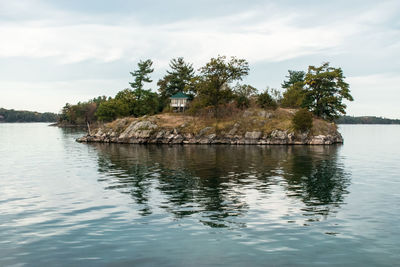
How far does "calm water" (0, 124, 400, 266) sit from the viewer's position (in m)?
14.6

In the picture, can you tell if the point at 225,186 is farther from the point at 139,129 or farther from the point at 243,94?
the point at 243,94

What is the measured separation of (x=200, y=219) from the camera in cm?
2019

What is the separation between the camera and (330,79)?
108m

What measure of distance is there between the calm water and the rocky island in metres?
56.2

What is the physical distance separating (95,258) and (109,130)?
314 ft

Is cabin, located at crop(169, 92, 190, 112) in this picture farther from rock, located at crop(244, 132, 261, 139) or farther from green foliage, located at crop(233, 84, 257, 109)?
rock, located at crop(244, 132, 261, 139)

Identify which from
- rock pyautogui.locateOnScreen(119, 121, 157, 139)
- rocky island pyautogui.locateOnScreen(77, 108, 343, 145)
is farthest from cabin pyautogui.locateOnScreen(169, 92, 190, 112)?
rock pyautogui.locateOnScreen(119, 121, 157, 139)

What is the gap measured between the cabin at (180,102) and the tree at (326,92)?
4080 centimetres

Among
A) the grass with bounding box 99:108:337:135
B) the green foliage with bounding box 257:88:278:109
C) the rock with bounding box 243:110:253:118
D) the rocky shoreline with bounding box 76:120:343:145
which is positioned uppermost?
the green foliage with bounding box 257:88:278:109

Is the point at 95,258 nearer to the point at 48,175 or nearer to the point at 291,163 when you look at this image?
the point at 48,175

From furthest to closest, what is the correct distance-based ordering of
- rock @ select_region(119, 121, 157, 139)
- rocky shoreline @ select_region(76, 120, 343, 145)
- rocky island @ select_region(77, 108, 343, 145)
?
rock @ select_region(119, 121, 157, 139), rocky island @ select_region(77, 108, 343, 145), rocky shoreline @ select_region(76, 120, 343, 145)

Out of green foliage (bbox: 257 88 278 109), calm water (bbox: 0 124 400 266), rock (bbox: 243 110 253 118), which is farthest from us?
green foliage (bbox: 257 88 278 109)

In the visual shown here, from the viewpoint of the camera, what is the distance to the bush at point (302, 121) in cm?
9268

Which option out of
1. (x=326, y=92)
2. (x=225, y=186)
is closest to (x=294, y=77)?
(x=326, y=92)
